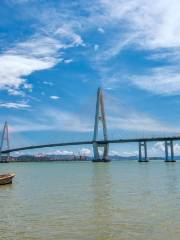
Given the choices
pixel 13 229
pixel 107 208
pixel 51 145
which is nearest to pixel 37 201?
pixel 107 208

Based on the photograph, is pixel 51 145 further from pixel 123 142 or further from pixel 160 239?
pixel 160 239

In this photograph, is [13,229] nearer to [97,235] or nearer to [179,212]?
[97,235]

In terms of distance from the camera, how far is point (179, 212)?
19.8m

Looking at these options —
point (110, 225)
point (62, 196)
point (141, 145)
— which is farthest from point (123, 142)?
point (110, 225)

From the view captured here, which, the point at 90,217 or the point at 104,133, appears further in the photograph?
the point at 104,133

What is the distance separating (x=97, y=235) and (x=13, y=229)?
3293 millimetres

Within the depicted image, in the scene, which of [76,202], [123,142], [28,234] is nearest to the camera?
[28,234]

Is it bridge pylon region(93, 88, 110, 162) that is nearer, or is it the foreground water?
the foreground water

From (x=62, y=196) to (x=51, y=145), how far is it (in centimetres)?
11166

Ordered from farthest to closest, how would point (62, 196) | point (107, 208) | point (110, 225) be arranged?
point (62, 196), point (107, 208), point (110, 225)

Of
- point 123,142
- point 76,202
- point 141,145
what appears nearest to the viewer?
point 76,202

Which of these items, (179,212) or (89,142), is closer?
(179,212)

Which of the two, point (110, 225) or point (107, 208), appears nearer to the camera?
point (110, 225)

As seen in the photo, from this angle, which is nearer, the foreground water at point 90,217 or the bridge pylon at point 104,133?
the foreground water at point 90,217
